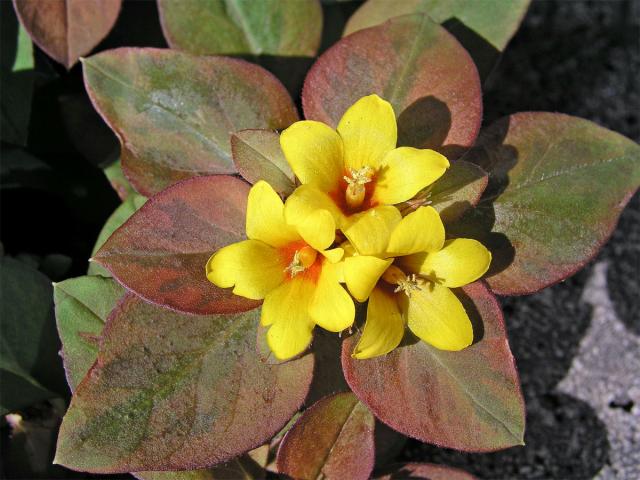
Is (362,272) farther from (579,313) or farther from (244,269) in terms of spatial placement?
(579,313)

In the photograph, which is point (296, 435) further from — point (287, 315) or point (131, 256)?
point (131, 256)

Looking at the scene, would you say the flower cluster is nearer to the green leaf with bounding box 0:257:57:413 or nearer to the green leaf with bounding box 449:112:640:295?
the green leaf with bounding box 449:112:640:295

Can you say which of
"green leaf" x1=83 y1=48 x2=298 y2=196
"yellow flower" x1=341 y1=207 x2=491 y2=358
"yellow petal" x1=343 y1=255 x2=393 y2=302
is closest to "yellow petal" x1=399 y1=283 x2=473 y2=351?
"yellow flower" x1=341 y1=207 x2=491 y2=358

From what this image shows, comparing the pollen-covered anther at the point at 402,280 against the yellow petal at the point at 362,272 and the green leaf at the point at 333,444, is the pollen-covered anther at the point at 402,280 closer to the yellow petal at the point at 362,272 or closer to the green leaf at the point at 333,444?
the yellow petal at the point at 362,272

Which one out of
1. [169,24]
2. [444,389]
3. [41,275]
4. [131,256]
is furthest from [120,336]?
[169,24]

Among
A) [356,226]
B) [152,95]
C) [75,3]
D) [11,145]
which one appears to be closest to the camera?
[356,226]

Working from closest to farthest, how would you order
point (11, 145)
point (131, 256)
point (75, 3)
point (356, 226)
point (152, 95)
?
point (356, 226) < point (131, 256) < point (152, 95) < point (75, 3) < point (11, 145)

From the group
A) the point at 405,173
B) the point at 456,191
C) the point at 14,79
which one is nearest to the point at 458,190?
the point at 456,191
